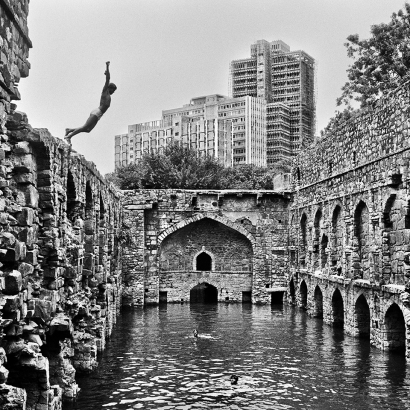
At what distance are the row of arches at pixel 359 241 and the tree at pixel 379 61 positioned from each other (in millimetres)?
8315

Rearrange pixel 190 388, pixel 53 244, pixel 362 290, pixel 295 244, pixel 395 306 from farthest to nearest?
pixel 295 244, pixel 362 290, pixel 395 306, pixel 190 388, pixel 53 244

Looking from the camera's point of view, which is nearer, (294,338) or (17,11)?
(17,11)

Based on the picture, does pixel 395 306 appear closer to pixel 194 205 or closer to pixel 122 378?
pixel 122 378

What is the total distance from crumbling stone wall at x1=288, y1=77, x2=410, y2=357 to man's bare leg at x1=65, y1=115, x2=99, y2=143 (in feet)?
29.9

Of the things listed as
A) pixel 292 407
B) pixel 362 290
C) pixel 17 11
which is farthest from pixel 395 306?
pixel 17 11

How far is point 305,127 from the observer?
111 m

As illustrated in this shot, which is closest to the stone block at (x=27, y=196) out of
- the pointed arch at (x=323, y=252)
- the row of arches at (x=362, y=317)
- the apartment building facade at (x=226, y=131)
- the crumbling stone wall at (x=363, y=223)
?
the crumbling stone wall at (x=363, y=223)

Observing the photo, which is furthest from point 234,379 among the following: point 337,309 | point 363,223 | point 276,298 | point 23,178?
point 276,298

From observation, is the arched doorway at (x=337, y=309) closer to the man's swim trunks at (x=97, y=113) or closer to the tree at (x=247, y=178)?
the man's swim trunks at (x=97, y=113)

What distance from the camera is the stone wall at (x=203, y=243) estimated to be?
3250 centimetres

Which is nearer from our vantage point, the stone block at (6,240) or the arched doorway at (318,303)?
the stone block at (6,240)

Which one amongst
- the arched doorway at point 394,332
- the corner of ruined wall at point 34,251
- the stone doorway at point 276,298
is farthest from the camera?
the stone doorway at point 276,298

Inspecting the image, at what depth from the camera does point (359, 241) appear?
22.8m

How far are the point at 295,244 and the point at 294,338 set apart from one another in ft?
33.1
